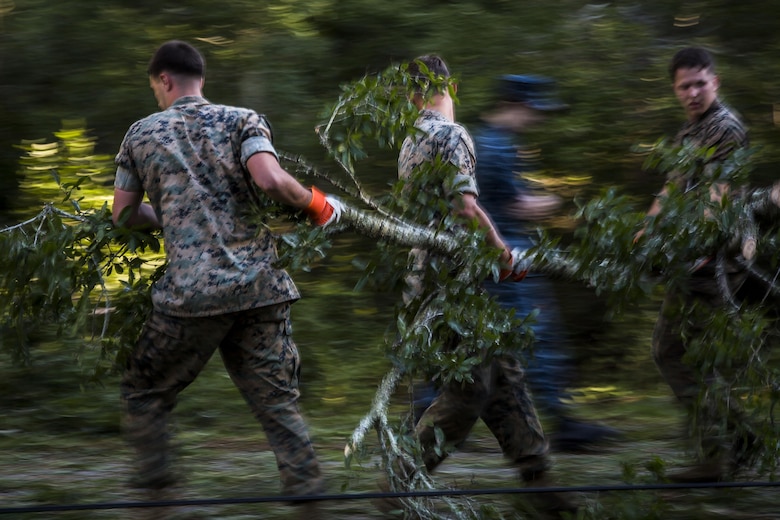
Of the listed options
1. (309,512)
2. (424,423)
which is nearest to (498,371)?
(424,423)

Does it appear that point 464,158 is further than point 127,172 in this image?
Yes

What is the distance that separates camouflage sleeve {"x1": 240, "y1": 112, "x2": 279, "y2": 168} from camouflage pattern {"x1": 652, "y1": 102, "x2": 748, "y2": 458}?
1.66 metres

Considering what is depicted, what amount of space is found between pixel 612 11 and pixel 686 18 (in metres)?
0.56

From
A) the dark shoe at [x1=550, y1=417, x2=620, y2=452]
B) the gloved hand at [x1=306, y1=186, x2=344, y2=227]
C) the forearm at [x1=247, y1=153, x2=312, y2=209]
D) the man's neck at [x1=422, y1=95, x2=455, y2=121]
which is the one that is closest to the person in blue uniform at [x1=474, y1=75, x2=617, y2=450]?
the dark shoe at [x1=550, y1=417, x2=620, y2=452]

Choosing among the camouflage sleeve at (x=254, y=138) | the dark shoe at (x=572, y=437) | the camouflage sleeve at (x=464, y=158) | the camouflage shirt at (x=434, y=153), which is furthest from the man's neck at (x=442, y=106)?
the dark shoe at (x=572, y=437)

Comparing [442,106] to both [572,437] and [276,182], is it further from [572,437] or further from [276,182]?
[572,437]

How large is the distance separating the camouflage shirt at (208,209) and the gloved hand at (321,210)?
218mm

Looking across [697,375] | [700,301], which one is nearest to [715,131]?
[700,301]

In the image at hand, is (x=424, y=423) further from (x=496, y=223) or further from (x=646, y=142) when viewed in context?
(x=646, y=142)

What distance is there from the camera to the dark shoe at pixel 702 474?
494 centimetres

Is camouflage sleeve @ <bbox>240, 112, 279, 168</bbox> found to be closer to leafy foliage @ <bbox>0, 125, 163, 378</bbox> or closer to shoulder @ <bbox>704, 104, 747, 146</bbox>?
leafy foliage @ <bbox>0, 125, 163, 378</bbox>

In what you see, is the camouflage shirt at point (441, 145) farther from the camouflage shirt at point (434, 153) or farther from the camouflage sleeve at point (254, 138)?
the camouflage sleeve at point (254, 138)

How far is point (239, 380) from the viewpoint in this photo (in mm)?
4395

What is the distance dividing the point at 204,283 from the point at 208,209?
0.91 ft
